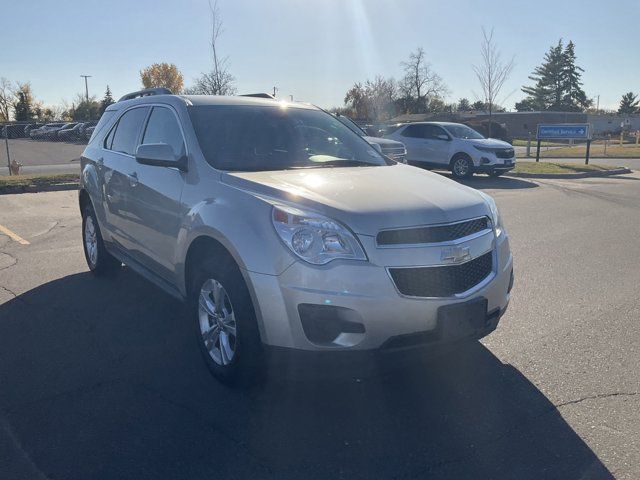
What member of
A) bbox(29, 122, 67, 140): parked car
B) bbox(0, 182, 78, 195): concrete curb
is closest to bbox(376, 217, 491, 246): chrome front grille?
bbox(0, 182, 78, 195): concrete curb

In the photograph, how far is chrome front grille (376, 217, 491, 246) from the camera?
3.38 m

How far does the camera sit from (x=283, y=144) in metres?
4.78

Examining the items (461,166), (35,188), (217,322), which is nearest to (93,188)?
(217,322)

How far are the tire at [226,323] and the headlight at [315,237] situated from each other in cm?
42

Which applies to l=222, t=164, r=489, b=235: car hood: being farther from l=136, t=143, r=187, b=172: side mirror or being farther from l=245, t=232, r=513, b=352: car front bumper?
l=136, t=143, r=187, b=172: side mirror

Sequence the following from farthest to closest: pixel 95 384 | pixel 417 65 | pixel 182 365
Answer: pixel 417 65
pixel 182 365
pixel 95 384

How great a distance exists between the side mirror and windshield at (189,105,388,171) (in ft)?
0.64

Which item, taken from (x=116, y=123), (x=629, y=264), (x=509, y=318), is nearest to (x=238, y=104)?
(x=116, y=123)

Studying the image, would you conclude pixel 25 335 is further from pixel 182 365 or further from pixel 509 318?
pixel 509 318

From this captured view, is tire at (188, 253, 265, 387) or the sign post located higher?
the sign post

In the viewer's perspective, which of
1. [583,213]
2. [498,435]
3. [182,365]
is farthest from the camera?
[583,213]

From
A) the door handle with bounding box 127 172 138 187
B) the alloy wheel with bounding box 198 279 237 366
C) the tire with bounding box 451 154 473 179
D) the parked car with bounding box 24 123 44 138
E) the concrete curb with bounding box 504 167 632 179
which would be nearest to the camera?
the alloy wheel with bounding box 198 279 237 366

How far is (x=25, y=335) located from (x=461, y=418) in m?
3.44

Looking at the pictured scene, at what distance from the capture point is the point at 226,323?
3.83 m
